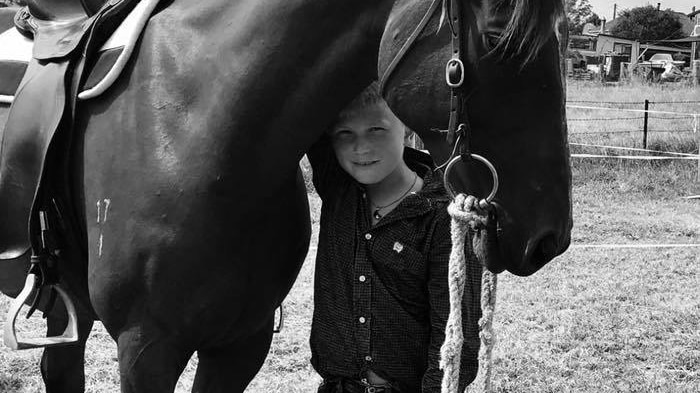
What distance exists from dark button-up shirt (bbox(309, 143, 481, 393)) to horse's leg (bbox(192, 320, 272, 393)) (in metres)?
0.19

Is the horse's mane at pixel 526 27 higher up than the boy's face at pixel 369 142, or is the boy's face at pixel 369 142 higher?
the horse's mane at pixel 526 27

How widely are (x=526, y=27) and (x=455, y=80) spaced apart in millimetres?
154

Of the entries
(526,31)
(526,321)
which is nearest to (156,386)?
(526,31)

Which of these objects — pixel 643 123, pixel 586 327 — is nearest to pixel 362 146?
pixel 586 327

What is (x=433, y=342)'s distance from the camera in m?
1.98

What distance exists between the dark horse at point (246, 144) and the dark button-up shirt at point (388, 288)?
9.0 inches

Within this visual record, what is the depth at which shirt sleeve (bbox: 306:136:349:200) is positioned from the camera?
2.10 m

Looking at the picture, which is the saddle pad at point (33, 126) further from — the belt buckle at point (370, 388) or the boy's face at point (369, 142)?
the belt buckle at point (370, 388)

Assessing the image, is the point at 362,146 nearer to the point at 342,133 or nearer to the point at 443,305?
the point at 342,133

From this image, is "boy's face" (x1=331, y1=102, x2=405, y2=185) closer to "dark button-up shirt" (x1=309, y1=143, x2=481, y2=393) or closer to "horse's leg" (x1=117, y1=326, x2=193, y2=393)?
"dark button-up shirt" (x1=309, y1=143, x2=481, y2=393)

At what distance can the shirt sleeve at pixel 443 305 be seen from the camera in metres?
1.94

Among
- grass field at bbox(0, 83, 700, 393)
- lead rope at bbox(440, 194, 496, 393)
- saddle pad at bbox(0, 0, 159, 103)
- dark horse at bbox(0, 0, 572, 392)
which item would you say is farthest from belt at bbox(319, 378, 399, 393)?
grass field at bbox(0, 83, 700, 393)

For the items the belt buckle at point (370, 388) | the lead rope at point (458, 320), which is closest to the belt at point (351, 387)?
the belt buckle at point (370, 388)

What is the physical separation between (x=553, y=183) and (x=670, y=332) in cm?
326
